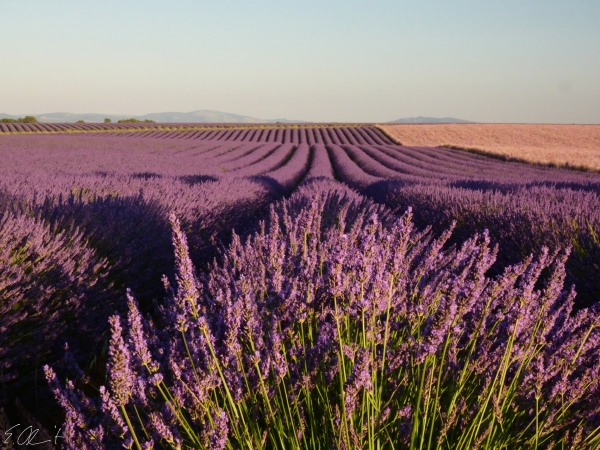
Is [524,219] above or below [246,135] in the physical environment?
below

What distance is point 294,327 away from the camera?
1.83 metres

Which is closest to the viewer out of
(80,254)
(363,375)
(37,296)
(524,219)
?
(363,375)

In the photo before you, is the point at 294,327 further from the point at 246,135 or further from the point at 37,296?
the point at 246,135

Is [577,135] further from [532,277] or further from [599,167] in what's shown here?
[532,277]

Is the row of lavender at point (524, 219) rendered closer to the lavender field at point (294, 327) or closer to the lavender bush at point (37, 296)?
the lavender field at point (294, 327)

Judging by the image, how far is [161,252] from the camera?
3.88 meters

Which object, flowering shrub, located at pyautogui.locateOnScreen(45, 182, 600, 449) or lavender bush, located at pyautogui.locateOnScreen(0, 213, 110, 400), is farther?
lavender bush, located at pyautogui.locateOnScreen(0, 213, 110, 400)

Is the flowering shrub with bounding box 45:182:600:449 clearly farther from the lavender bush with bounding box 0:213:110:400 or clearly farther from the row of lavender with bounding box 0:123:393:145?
the row of lavender with bounding box 0:123:393:145

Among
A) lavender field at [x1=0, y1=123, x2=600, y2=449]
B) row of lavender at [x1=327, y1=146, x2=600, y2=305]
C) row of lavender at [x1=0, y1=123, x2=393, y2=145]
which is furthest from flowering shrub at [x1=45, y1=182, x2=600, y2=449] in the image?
row of lavender at [x1=0, y1=123, x2=393, y2=145]

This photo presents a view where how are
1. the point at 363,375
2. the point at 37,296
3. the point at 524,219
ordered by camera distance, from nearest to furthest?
the point at 363,375, the point at 37,296, the point at 524,219

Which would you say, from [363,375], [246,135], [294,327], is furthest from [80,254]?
[246,135]

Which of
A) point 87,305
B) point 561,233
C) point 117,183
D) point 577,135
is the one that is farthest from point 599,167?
point 577,135

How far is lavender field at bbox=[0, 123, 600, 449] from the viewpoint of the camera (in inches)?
49.0

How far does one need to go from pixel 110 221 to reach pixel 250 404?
2602mm
